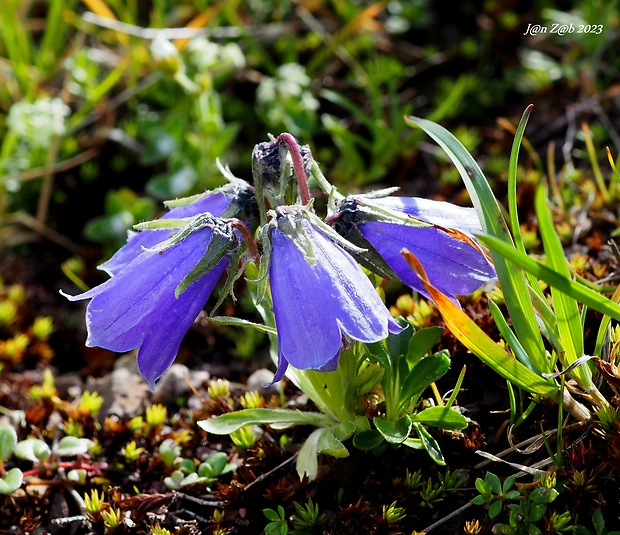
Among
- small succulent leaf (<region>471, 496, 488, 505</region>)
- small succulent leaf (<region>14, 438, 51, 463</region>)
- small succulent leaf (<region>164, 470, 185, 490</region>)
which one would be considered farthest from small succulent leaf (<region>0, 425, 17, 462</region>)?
small succulent leaf (<region>471, 496, 488, 505</region>)

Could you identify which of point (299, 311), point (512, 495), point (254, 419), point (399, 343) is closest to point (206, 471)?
point (254, 419)

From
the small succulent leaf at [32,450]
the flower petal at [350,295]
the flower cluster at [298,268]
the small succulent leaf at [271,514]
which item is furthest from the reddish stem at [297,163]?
the small succulent leaf at [32,450]

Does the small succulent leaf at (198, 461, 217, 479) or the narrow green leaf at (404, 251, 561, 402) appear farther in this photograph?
the small succulent leaf at (198, 461, 217, 479)

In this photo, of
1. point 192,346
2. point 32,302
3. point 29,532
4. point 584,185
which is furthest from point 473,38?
point 29,532

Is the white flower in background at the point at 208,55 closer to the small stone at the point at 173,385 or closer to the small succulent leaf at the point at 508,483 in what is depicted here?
the small stone at the point at 173,385

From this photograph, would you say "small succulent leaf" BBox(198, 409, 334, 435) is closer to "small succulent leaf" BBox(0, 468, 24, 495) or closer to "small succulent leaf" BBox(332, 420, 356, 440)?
"small succulent leaf" BBox(332, 420, 356, 440)

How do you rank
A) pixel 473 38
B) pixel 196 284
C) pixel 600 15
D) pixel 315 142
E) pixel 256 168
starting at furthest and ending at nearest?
pixel 473 38 → pixel 315 142 → pixel 600 15 → pixel 256 168 → pixel 196 284

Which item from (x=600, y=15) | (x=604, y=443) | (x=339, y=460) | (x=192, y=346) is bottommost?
(x=192, y=346)

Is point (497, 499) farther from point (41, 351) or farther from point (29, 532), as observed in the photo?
point (41, 351)
